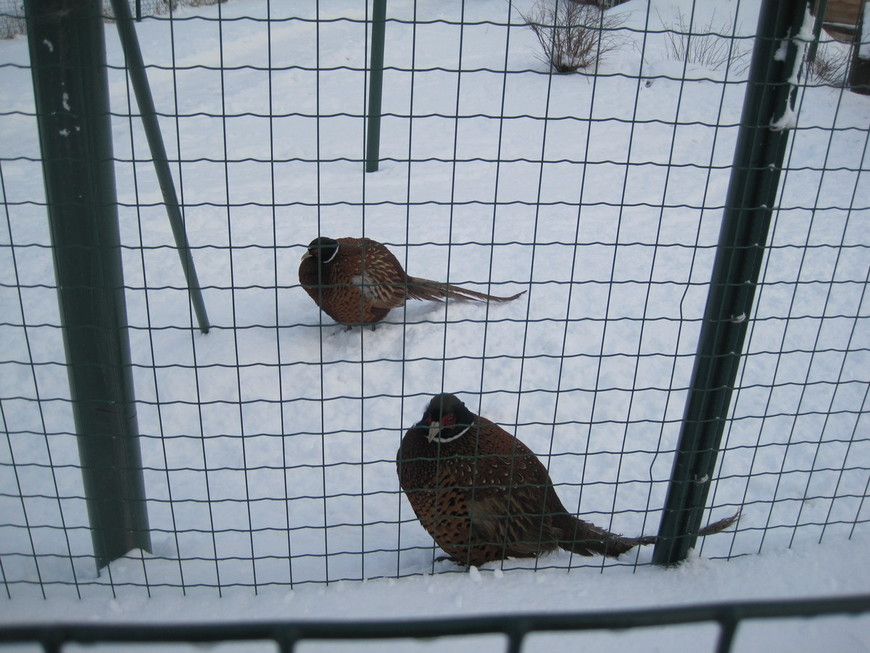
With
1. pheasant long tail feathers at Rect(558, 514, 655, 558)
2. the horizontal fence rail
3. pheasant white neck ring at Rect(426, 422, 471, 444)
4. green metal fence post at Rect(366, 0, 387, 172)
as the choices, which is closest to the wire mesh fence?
pheasant long tail feathers at Rect(558, 514, 655, 558)

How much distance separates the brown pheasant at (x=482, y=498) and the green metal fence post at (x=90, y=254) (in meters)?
0.91

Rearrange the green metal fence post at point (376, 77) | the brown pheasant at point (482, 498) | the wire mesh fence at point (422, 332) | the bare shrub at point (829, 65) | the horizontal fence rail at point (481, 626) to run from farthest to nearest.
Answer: the bare shrub at point (829, 65) → the green metal fence post at point (376, 77) → the brown pheasant at point (482, 498) → the wire mesh fence at point (422, 332) → the horizontal fence rail at point (481, 626)

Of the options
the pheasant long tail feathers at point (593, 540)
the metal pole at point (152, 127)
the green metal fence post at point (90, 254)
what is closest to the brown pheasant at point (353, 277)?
the metal pole at point (152, 127)

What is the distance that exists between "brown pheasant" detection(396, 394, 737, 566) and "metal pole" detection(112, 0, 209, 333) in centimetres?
95

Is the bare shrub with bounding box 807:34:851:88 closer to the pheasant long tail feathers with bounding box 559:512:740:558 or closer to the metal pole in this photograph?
the pheasant long tail feathers with bounding box 559:512:740:558

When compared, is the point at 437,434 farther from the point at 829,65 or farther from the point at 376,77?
the point at 829,65

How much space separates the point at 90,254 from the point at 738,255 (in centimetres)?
177

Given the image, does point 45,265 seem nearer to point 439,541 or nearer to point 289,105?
point 439,541

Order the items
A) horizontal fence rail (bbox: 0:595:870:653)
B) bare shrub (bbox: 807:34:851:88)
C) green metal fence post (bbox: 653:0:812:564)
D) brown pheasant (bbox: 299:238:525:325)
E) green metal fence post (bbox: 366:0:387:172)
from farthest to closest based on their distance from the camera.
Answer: bare shrub (bbox: 807:34:851:88), green metal fence post (bbox: 366:0:387:172), brown pheasant (bbox: 299:238:525:325), green metal fence post (bbox: 653:0:812:564), horizontal fence rail (bbox: 0:595:870:653)

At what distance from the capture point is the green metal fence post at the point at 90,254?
1.88 meters

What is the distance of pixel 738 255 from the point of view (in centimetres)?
205

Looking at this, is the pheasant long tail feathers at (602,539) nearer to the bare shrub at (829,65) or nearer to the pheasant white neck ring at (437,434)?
the pheasant white neck ring at (437,434)

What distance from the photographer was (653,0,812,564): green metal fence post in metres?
1.87

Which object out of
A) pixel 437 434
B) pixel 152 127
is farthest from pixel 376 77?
pixel 437 434
